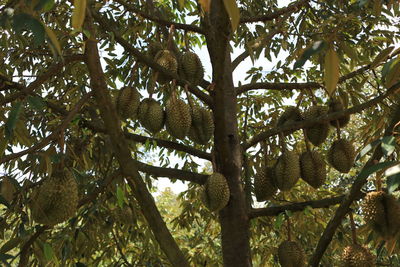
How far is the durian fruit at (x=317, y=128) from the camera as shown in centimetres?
208

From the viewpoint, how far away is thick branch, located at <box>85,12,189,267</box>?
1.29 m

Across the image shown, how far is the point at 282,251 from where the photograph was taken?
2.01m

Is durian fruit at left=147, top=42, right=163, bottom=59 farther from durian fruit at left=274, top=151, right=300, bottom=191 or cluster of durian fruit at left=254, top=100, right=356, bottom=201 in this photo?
durian fruit at left=274, top=151, right=300, bottom=191

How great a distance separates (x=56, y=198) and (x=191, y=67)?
0.97 metres

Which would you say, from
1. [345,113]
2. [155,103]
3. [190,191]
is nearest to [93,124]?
[155,103]

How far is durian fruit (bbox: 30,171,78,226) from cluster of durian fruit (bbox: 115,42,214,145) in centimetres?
59

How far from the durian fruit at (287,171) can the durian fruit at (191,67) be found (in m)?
0.55

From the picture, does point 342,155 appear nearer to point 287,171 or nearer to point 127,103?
point 287,171

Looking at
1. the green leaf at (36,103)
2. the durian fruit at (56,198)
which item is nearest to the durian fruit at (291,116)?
the durian fruit at (56,198)

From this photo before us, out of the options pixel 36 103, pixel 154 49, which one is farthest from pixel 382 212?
pixel 154 49

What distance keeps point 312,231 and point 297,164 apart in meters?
1.54

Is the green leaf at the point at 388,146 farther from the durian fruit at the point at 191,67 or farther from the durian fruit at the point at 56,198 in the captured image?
the durian fruit at the point at 191,67

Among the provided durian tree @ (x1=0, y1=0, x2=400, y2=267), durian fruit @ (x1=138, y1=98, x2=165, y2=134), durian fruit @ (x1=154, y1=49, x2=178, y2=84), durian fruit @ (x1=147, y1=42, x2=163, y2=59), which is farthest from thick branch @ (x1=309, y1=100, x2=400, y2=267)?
durian fruit @ (x1=147, y1=42, x2=163, y2=59)

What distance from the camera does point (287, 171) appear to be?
76.5 inches
